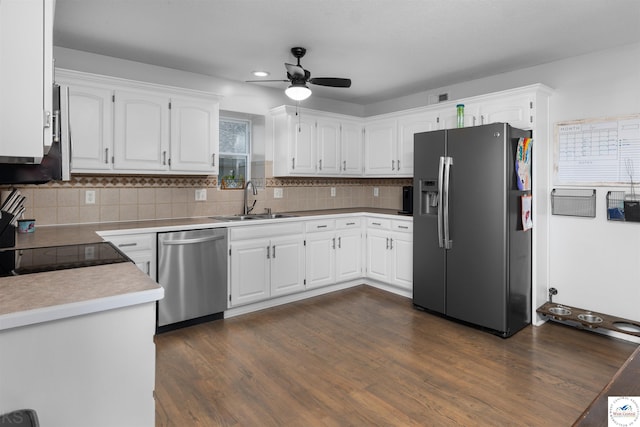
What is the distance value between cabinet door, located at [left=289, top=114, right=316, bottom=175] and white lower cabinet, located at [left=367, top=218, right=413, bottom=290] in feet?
3.29

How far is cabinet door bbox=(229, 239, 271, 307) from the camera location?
353 centimetres

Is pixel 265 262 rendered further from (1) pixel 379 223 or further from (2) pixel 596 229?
(2) pixel 596 229

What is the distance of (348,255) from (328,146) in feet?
4.46

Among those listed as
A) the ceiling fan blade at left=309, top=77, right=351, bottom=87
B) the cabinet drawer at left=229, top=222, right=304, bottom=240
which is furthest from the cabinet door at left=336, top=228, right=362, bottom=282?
the ceiling fan blade at left=309, top=77, right=351, bottom=87

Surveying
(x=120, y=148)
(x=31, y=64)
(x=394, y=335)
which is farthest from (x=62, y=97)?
(x=394, y=335)

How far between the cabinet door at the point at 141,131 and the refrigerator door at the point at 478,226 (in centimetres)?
258

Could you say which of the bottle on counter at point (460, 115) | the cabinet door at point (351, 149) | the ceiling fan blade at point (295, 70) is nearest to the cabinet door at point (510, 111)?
the bottle on counter at point (460, 115)

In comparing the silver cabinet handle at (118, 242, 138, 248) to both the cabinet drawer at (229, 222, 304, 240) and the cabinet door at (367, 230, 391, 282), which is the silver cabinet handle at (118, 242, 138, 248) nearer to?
the cabinet drawer at (229, 222, 304, 240)

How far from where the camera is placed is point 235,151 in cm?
435

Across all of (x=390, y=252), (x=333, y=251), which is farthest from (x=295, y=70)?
(x=390, y=252)

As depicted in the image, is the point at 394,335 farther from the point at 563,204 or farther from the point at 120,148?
the point at 120,148

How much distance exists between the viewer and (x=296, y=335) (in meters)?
3.15

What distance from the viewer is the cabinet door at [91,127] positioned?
301 cm

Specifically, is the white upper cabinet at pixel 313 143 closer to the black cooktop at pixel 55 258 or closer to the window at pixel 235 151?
the window at pixel 235 151
